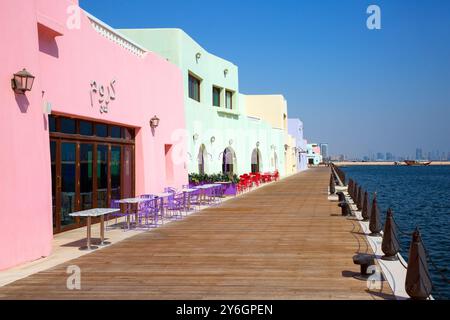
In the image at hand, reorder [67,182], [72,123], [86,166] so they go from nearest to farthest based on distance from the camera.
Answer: [67,182], [72,123], [86,166]

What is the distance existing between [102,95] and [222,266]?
6810 mm

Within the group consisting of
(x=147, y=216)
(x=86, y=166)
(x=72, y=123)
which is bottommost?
(x=147, y=216)

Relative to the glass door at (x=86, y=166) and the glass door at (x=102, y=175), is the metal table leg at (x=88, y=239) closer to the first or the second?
the glass door at (x=86, y=166)

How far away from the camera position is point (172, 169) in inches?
738

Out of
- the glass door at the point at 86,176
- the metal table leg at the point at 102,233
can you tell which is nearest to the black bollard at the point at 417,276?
the metal table leg at the point at 102,233

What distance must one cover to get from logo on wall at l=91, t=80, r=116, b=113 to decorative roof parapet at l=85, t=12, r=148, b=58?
1417mm

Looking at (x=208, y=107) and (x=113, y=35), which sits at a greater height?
Result: (x=113, y=35)

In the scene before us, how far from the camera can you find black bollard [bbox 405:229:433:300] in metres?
5.52

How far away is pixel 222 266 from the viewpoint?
7.74m

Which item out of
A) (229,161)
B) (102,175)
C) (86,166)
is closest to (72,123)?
(86,166)

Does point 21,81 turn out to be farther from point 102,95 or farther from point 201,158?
point 201,158

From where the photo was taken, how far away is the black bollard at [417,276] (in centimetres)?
552
